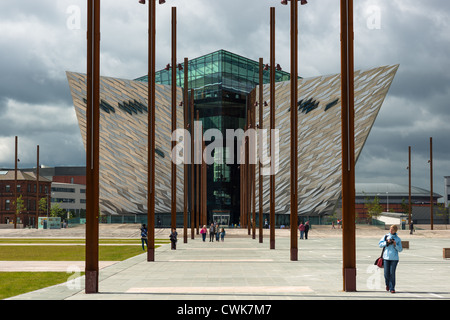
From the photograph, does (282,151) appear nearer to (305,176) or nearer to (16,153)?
(305,176)

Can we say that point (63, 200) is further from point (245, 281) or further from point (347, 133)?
point (347, 133)

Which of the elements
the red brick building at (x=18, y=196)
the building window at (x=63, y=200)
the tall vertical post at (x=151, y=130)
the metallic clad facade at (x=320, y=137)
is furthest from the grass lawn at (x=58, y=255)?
the building window at (x=63, y=200)

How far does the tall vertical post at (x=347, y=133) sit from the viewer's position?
42.2 ft

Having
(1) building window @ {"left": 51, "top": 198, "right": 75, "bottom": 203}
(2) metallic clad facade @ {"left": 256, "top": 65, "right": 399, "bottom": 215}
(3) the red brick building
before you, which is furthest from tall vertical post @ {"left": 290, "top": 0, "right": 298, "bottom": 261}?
(1) building window @ {"left": 51, "top": 198, "right": 75, "bottom": 203}

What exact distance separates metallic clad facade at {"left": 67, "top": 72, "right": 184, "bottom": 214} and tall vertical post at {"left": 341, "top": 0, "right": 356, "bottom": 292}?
66.6 meters

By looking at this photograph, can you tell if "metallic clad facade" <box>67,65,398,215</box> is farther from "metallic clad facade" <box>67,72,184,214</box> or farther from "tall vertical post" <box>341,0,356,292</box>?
"tall vertical post" <box>341,0,356,292</box>

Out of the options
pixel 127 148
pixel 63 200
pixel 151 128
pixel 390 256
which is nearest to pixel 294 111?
pixel 151 128

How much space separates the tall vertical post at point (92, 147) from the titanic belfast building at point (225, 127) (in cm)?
5220

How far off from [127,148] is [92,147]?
67.3m

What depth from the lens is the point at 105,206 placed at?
78250 millimetres

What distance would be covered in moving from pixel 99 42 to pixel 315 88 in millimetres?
61855

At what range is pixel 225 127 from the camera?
8575 cm

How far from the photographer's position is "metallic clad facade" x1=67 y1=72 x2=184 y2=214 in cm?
7819

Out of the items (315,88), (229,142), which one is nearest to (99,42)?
(315,88)
